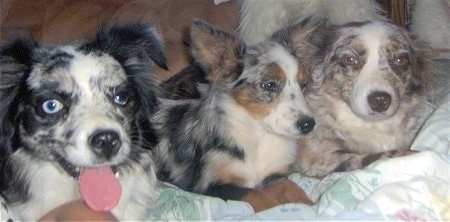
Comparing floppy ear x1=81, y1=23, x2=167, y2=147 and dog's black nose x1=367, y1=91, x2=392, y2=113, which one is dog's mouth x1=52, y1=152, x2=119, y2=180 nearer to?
floppy ear x1=81, y1=23, x2=167, y2=147

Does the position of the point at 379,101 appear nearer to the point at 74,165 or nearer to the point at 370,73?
the point at 370,73

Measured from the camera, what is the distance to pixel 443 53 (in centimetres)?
346

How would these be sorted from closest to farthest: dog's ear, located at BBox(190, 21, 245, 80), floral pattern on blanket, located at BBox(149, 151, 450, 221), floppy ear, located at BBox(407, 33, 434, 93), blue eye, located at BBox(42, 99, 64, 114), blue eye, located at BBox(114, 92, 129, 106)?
floral pattern on blanket, located at BBox(149, 151, 450, 221)
blue eye, located at BBox(42, 99, 64, 114)
blue eye, located at BBox(114, 92, 129, 106)
dog's ear, located at BBox(190, 21, 245, 80)
floppy ear, located at BBox(407, 33, 434, 93)

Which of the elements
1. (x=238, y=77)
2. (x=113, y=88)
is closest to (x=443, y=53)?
(x=238, y=77)

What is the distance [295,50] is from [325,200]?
795 millimetres

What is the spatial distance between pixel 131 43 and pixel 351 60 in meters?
0.94

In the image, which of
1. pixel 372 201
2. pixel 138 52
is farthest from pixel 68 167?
pixel 372 201

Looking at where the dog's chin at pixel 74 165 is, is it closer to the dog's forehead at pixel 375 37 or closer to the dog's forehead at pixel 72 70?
the dog's forehead at pixel 72 70

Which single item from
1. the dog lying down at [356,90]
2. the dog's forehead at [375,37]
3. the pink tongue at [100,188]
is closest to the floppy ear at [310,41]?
the dog lying down at [356,90]

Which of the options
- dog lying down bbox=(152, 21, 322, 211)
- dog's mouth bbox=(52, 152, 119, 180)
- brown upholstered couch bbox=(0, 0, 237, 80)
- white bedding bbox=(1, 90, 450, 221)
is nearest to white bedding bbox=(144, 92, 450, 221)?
white bedding bbox=(1, 90, 450, 221)

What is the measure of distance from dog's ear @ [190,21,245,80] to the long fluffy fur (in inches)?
25.6

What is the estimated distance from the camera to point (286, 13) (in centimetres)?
348

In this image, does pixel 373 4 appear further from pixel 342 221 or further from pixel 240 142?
pixel 342 221

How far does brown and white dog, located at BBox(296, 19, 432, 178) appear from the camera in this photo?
2.69m
